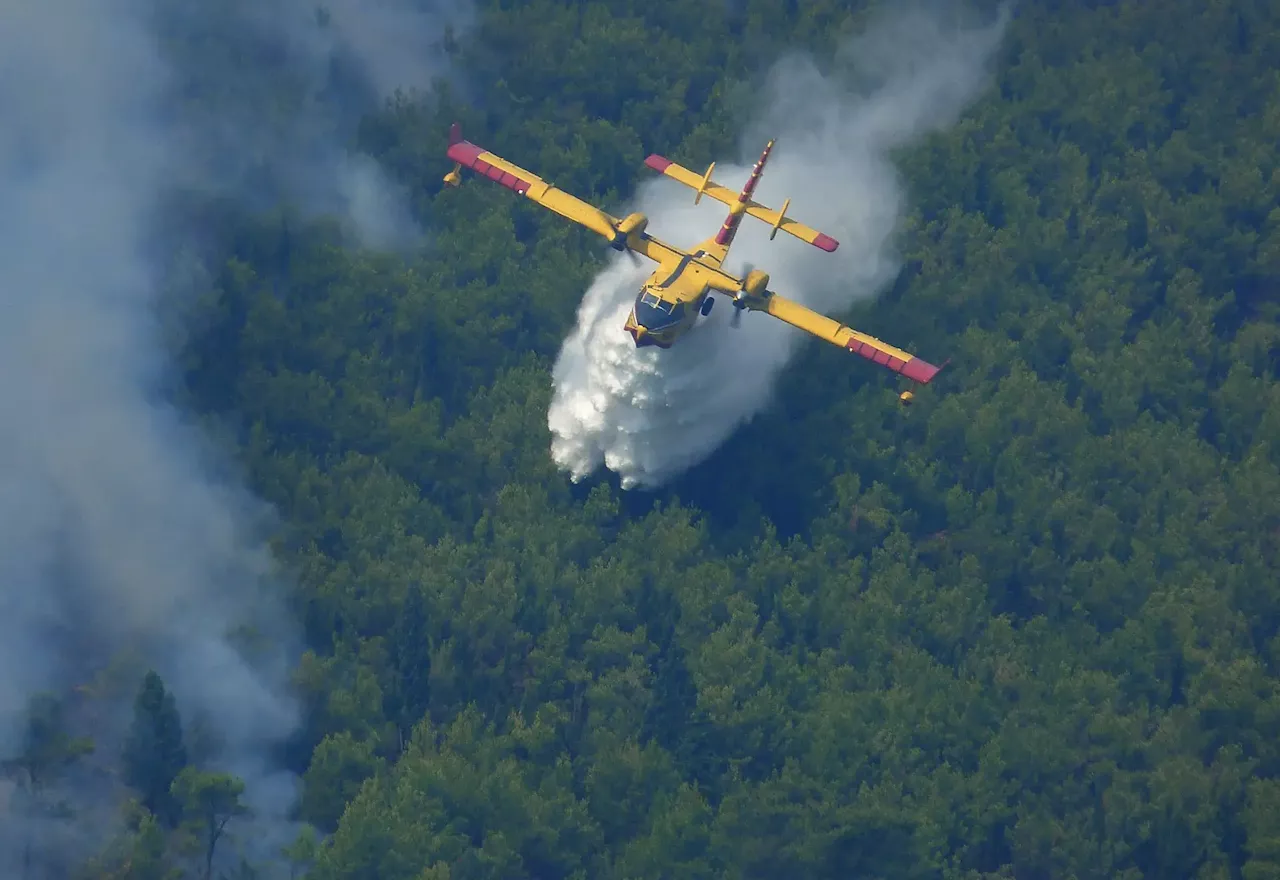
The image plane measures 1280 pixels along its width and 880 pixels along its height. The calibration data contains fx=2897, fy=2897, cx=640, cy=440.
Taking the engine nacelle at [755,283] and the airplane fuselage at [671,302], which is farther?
the engine nacelle at [755,283]

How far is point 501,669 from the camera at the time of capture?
106m

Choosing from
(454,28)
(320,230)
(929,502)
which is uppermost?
(454,28)

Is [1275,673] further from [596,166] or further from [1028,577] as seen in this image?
[596,166]

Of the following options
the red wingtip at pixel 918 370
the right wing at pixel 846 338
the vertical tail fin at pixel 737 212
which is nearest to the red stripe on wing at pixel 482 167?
the vertical tail fin at pixel 737 212

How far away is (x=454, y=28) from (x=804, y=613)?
31.8 meters

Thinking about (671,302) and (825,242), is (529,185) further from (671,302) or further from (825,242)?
(825,242)

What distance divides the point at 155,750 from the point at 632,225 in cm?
2622

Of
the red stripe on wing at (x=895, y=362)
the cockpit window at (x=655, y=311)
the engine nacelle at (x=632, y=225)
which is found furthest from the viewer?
the engine nacelle at (x=632, y=225)

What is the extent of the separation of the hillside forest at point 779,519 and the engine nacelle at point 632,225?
372 inches

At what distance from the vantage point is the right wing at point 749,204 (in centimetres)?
10631

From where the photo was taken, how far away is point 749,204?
10769 centimetres

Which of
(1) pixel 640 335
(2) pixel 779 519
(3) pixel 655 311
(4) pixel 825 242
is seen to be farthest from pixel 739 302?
(2) pixel 779 519

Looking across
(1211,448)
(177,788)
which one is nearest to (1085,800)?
(1211,448)

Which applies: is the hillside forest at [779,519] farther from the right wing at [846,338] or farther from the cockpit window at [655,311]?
the cockpit window at [655,311]
